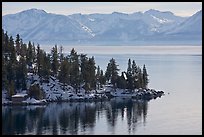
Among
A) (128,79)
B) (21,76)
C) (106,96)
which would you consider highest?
(21,76)

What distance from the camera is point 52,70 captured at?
7306cm

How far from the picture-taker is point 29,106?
63.0 meters

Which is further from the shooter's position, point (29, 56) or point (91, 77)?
point (29, 56)

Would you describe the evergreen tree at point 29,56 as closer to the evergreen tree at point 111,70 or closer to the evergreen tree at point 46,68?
the evergreen tree at point 46,68

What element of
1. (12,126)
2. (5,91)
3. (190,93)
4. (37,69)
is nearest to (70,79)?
(37,69)

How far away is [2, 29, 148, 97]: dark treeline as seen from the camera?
226 ft

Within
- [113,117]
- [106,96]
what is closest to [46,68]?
[106,96]

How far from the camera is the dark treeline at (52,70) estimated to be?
68.8m

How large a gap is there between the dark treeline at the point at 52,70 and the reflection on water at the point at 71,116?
6.21 metres

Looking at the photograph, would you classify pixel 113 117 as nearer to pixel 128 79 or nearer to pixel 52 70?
pixel 52 70

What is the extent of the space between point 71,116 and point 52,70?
61.9ft

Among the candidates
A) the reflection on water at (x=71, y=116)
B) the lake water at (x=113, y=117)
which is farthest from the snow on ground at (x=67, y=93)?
the reflection on water at (x=71, y=116)

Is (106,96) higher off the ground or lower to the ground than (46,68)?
lower

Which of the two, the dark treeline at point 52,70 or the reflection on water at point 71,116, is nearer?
the reflection on water at point 71,116
